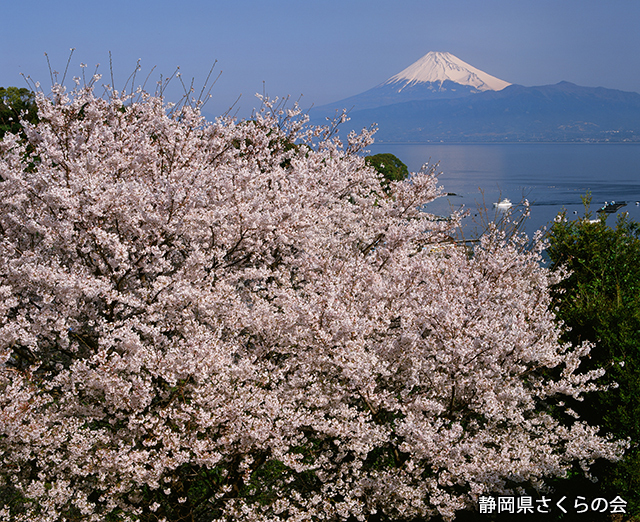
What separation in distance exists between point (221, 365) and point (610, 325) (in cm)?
646

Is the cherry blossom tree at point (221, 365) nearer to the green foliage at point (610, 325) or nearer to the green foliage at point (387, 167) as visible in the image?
the green foliage at point (610, 325)

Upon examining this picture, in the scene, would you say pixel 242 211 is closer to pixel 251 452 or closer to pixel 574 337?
pixel 251 452

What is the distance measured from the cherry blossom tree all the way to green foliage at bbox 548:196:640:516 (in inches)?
19.4

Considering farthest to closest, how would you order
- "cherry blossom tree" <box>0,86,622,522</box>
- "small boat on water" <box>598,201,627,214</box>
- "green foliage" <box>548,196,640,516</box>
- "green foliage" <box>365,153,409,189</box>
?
"green foliage" <box>365,153,409,189</box>
"small boat on water" <box>598,201,627,214</box>
"green foliage" <box>548,196,640,516</box>
"cherry blossom tree" <box>0,86,622,522</box>

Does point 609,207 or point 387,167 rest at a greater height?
point 387,167

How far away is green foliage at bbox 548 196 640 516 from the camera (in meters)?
6.70

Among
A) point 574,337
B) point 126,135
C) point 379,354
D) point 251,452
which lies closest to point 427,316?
point 379,354

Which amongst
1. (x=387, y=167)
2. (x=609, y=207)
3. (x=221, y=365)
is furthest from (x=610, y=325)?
(x=609, y=207)

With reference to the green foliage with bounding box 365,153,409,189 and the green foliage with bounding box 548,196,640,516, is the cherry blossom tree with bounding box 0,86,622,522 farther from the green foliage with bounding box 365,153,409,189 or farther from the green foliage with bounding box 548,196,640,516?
the green foliage with bounding box 365,153,409,189

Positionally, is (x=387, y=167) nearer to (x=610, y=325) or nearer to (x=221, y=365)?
(x=610, y=325)

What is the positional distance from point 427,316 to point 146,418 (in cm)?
381

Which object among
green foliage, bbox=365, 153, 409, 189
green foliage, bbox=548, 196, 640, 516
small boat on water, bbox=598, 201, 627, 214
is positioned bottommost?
green foliage, bbox=548, 196, 640, 516

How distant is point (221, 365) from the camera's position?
540cm

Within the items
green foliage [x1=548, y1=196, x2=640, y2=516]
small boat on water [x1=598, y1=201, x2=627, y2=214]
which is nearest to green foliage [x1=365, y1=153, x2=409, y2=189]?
small boat on water [x1=598, y1=201, x2=627, y2=214]
